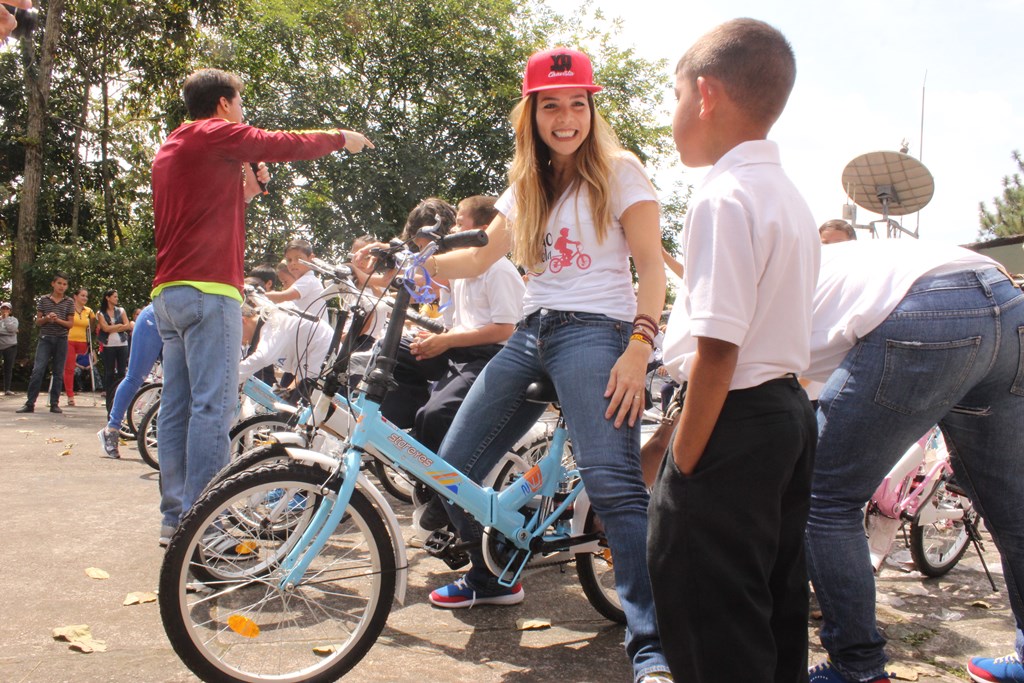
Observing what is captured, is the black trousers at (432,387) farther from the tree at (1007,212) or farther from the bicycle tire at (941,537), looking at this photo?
the tree at (1007,212)

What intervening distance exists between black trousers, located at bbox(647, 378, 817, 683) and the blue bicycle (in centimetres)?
123

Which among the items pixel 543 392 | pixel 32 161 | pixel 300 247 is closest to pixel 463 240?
pixel 543 392

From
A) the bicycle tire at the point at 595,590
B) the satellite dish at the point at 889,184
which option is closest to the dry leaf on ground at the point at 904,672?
the bicycle tire at the point at 595,590

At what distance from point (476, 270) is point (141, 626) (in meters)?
1.82

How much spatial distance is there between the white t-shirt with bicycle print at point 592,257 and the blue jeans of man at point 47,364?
10977 mm

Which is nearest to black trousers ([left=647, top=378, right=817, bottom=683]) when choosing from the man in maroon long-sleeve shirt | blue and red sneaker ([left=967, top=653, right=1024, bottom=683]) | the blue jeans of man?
blue and red sneaker ([left=967, top=653, right=1024, bottom=683])

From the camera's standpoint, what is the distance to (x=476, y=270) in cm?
336

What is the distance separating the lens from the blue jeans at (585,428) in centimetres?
265

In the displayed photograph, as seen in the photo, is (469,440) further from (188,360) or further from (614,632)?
(188,360)

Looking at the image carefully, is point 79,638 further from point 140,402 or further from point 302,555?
point 140,402

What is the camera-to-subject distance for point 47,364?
1238cm

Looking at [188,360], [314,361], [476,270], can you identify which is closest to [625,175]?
[476,270]

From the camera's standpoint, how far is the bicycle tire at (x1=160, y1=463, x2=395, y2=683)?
2658mm

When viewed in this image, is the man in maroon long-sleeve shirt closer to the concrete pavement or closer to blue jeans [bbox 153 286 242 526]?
blue jeans [bbox 153 286 242 526]
